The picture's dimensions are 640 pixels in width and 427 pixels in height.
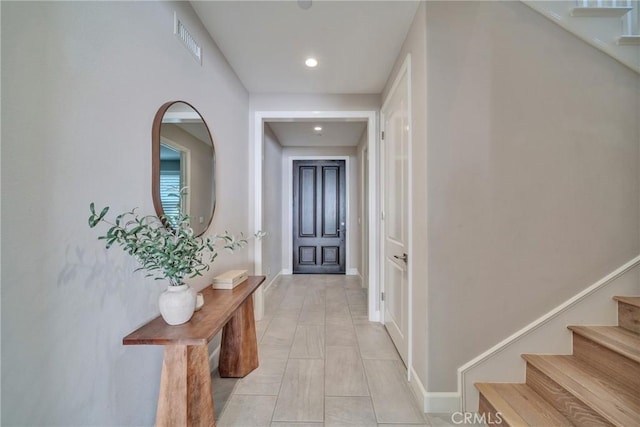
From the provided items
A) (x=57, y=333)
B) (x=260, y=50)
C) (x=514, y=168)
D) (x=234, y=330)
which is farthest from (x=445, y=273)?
(x=260, y=50)

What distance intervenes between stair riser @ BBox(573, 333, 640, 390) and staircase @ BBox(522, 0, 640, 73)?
5.32ft

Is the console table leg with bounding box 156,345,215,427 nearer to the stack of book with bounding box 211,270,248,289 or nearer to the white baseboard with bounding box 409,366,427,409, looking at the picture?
the stack of book with bounding box 211,270,248,289

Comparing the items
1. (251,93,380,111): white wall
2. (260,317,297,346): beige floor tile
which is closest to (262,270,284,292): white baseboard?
(260,317,297,346): beige floor tile

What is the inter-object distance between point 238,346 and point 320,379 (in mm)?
636

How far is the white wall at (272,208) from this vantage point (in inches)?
159

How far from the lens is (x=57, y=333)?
0.90 m

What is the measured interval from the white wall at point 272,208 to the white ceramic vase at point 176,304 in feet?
8.35

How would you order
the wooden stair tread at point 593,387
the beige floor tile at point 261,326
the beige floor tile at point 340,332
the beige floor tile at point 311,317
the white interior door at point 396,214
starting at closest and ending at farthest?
1. the wooden stair tread at point 593,387
2. the white interior door at point 396,214
3. the beige floor tile at point 340,332
4. the beige floor tile at point 261,326
5. the beige floor tile at point 311,317

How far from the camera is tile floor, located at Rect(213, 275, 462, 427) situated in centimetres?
159

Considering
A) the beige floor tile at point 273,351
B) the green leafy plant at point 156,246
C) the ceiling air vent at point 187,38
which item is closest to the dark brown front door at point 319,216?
the beige floor tile at point 273,351

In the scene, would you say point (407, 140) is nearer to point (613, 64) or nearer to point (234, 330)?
point (613, 64)

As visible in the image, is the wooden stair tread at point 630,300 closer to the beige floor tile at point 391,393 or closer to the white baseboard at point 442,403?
the white baseboard at point 442,403

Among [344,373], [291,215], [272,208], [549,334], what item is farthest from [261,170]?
[549,334]

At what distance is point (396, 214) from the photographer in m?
2.39
